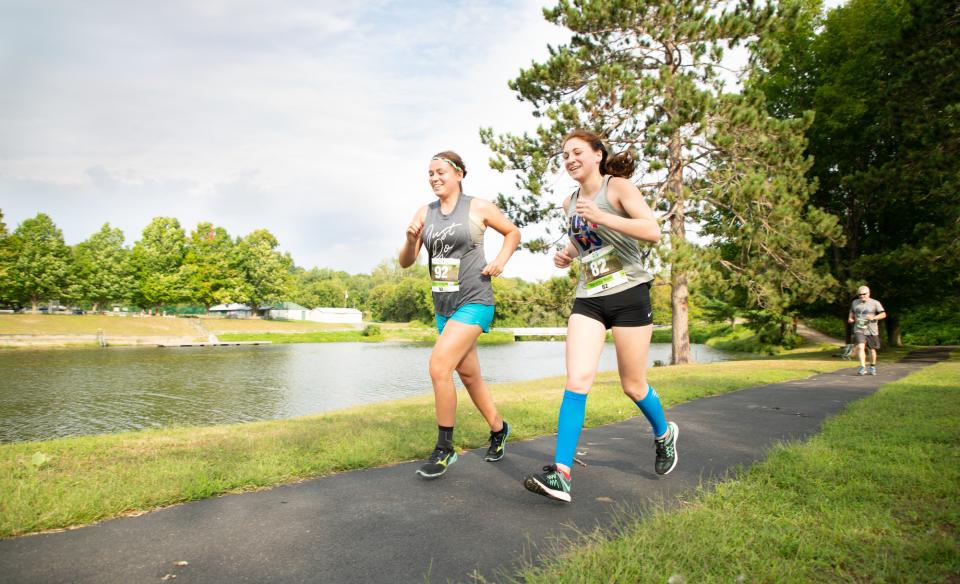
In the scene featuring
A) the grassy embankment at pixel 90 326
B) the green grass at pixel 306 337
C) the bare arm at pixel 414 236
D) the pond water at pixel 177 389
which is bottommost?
the green grass at pixel 306 337

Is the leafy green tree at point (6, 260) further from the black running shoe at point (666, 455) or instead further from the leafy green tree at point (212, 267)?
the black running shoe at point (666, 455)

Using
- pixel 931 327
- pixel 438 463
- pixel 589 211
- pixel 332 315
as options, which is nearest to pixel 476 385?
pixel 438 463

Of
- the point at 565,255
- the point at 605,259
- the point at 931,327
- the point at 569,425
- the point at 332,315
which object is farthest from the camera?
the point at 332,315

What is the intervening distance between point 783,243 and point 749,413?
448 inches

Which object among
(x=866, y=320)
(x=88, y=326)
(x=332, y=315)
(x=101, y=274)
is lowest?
(x=88, y=326)

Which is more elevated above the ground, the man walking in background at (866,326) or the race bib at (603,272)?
the race bib at (603,272)

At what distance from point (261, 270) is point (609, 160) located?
69444 mm

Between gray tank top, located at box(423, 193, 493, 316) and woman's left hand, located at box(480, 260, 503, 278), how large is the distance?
0.04 m

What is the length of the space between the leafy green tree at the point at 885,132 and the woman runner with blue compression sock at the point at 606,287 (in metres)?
15.5

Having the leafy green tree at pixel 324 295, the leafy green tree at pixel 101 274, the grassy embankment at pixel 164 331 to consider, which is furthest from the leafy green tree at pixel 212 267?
the leafy green tree at pixel 324 295

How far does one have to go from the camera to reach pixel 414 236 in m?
4.04

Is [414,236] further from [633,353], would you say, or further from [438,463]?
[633,353]

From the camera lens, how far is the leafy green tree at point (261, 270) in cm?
6681

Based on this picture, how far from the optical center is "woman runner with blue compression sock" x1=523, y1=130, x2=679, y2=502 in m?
3.23
